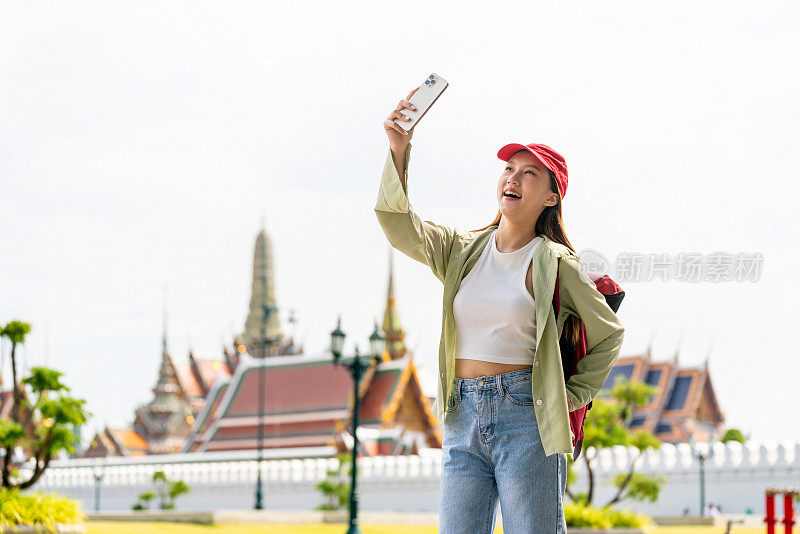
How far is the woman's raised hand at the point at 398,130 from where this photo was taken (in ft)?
8.81

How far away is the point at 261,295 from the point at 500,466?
46.9 meters

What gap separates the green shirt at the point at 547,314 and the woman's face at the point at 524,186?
101mm

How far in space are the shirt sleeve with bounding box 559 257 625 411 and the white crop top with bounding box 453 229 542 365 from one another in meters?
0.10

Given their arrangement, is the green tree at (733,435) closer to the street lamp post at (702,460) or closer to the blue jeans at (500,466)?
the street lamp post at (702,460)

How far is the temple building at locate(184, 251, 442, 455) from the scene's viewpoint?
31.3 metres

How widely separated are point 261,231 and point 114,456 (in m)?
14.0

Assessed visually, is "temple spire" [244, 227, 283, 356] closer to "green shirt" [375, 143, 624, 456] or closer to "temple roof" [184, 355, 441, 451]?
"temple roof" [184, 355, 441, 451]

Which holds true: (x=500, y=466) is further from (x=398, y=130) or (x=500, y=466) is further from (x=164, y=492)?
(x=164, y=492)

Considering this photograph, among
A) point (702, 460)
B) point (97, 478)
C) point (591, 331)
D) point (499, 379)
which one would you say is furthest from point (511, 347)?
point (97, 478)

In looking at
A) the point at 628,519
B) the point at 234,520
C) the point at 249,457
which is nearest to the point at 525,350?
the point at 628,519

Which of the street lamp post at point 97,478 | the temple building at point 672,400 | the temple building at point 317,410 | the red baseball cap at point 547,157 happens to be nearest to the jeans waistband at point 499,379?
the red baseball cap at point 547,157

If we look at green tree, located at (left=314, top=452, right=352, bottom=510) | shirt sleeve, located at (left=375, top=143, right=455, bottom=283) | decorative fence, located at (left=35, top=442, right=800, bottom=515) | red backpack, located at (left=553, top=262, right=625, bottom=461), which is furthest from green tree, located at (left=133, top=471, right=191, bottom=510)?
red backpack, located at (left=553, top=262, right=625, bottom=461)

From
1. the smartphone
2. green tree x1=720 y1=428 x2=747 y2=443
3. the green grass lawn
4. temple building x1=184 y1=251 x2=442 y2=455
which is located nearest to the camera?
the smartphone

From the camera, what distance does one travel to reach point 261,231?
2042 inches
